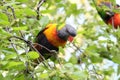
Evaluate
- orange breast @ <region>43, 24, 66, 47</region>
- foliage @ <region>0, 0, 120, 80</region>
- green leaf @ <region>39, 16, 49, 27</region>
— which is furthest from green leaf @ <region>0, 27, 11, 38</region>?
orange breast @ <region>43, 24, 66, 47</region>

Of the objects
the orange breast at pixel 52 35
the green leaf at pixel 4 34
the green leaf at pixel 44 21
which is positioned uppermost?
the green leaf at pixel 4 34

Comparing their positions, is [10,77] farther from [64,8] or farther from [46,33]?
[64,8]

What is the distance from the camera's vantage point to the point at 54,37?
168 centimetres

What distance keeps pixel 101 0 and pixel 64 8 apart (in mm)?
245

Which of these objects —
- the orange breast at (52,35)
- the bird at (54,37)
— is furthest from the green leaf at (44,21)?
the orange breast at (52,35)

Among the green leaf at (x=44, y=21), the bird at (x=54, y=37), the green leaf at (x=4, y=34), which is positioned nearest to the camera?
the green leaf at (x=4, y=34)

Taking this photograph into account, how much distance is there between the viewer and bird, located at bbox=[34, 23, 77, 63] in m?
1.57

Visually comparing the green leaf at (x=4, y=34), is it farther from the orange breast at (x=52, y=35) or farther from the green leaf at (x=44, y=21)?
the orange breast at (x=52, y=35)

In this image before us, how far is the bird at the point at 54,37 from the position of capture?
61.7 inches

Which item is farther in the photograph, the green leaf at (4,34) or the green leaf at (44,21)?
the green leaf at (44,21)

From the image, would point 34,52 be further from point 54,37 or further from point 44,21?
point 54,37

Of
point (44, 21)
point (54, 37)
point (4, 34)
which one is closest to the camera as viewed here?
point (4, 34)

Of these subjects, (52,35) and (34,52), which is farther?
(52,35)

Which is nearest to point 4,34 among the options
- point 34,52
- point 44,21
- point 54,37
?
point 34,52
